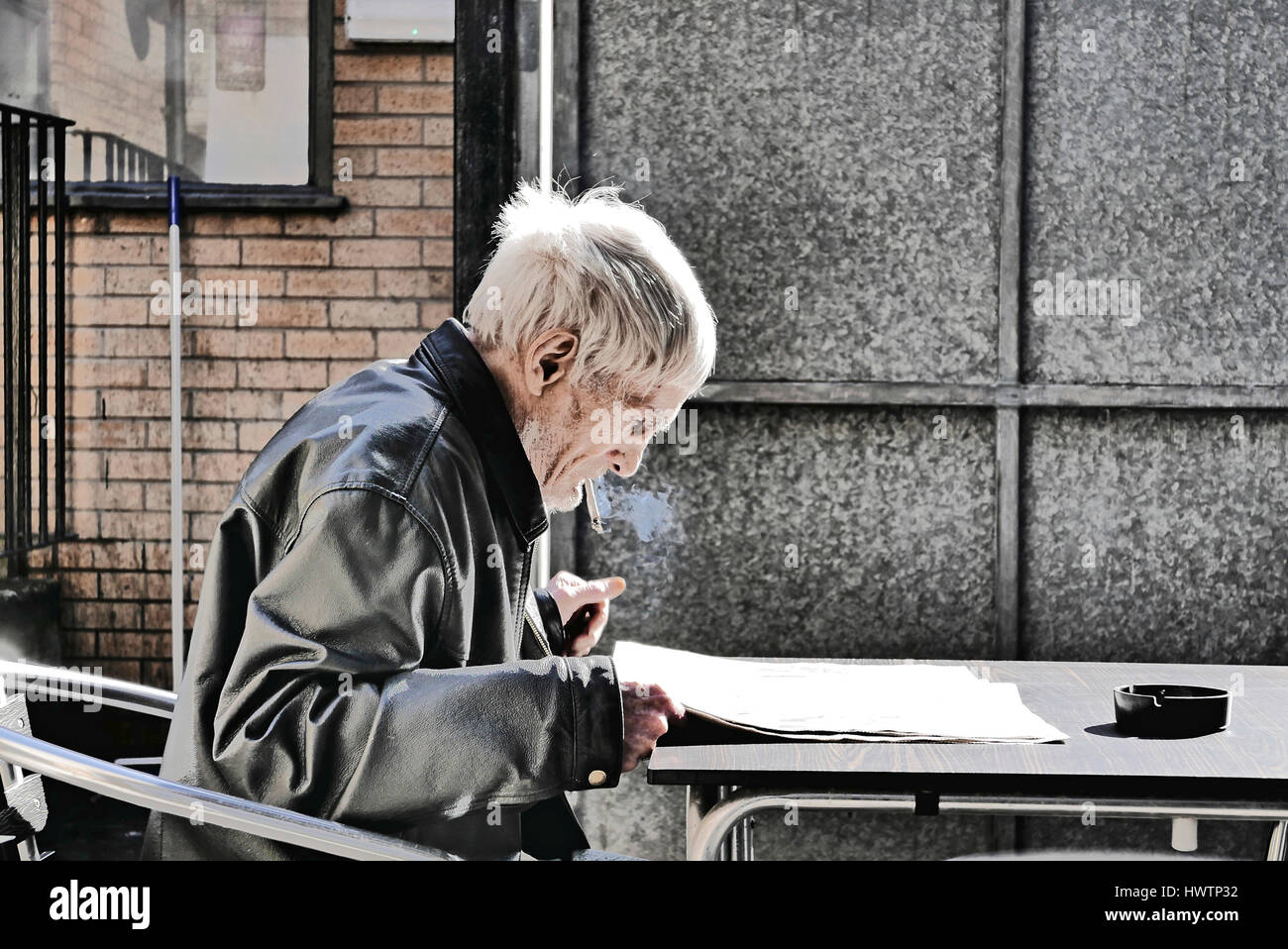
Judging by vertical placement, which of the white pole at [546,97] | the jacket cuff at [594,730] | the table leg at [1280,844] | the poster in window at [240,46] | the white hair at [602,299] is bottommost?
the table leg at [1280,844]

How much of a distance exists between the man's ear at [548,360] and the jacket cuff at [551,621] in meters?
0.41

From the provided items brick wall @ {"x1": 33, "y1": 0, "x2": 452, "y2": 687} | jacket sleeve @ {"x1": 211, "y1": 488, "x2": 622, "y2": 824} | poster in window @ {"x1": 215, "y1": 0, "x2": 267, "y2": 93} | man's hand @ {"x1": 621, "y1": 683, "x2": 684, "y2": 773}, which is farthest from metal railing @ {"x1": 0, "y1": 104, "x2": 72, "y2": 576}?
man's hand @ {"x1": 621, "y1": 683, "x2": 684, "y2": 773}

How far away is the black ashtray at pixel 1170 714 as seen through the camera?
139cm

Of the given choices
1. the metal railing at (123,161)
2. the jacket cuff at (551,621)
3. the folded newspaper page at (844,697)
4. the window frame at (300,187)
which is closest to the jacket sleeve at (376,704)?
the folded newspaper page at (844,697)

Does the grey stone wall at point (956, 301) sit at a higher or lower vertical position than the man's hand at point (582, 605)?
higher

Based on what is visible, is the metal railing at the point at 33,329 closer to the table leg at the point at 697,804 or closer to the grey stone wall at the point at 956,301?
the grey stone wall at the point at 956,301

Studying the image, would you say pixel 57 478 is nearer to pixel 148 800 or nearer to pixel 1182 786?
pixel 148 800

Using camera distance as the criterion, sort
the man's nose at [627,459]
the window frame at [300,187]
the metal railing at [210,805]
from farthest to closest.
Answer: the window frame at [300,187], the man's nose at [627,459], the metal railing at [210,805]

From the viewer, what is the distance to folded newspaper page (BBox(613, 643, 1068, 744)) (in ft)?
4.49

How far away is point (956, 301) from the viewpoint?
2.18 meters

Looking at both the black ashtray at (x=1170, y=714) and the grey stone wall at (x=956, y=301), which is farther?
the grey stone wall at (x=956, y=301)

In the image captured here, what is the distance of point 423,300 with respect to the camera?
4.48 meters

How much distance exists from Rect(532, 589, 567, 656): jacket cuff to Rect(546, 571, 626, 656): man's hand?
13 millimetres
